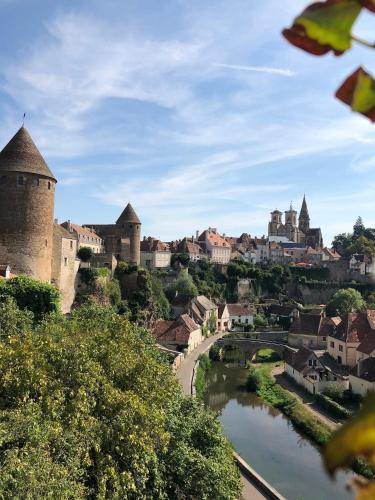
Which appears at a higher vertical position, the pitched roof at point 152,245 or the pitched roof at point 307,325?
the pitched roof at point 152,245

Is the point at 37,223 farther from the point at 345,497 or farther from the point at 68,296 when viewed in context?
the point at 345,497

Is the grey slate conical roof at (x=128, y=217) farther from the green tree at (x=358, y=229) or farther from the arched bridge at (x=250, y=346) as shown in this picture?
the green tree at (x=358, y=229)

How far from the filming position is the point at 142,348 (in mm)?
17969

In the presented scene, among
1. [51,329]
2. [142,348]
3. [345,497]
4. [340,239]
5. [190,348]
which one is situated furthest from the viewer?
[340,239]

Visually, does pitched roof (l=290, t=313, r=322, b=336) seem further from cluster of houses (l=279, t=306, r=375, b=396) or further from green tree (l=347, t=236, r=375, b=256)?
green tree (l=347, t=236, r=375, b=256)

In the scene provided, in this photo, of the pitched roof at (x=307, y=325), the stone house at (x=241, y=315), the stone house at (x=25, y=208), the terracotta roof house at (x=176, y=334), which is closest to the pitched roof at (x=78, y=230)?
the terracotta roof house at (x=176, y=334)

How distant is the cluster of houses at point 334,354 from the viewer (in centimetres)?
3372

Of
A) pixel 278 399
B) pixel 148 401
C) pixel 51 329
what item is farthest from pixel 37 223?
pixel 278 399

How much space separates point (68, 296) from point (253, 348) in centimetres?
2129

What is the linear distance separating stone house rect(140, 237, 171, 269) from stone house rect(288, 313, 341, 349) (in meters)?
26.7

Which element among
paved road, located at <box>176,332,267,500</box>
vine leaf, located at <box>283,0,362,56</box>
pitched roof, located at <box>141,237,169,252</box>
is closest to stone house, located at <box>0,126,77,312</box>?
paved road, located at <box>176,332,267,500</box>

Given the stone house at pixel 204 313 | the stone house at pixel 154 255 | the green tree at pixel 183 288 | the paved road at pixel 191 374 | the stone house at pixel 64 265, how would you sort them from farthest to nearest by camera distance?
the stone house at pixel 154 255 → the green tree at pixel 183 288 → the stone house at pixel 204 313 → the stone house at pixel 64 265 → the paved road at pixel 191 374

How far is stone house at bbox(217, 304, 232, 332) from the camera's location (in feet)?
195

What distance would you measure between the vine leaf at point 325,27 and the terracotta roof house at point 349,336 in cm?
4085
